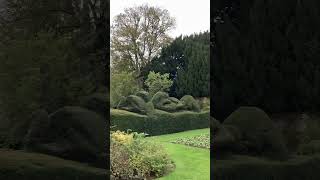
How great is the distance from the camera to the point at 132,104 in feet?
39.9

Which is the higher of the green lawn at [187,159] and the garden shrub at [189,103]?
the garden shrub at [189,103]

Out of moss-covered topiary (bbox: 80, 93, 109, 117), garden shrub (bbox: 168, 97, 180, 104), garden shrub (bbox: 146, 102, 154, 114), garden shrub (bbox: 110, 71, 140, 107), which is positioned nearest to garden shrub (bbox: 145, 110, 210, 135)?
garden shrub (bbox: 146, 102, 154, 114)

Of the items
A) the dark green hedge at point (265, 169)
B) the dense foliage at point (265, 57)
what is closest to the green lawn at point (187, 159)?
the dark green hedge at point (265, 169)

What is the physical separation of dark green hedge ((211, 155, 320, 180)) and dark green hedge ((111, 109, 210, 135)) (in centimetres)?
623

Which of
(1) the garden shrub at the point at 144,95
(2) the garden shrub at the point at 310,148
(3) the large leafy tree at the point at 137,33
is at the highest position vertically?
(3) the large leafy tree at the point at 137,33

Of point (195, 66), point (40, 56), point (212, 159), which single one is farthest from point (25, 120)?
point (195, 66)

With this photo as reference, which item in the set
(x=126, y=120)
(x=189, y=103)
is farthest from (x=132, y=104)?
(x=189, y=103)

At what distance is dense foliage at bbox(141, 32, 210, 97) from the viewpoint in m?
13.2

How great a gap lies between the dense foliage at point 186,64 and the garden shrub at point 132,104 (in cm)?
120

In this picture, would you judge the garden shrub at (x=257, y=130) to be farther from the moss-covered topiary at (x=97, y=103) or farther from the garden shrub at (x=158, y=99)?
the garden shrub at (x=158, y=99)

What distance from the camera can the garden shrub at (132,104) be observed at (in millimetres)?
12180

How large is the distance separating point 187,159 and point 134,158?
266cm

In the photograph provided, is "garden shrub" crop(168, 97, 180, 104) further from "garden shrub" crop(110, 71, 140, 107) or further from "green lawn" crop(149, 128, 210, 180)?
"garden shrub" crop(110, 71, 140, 107)

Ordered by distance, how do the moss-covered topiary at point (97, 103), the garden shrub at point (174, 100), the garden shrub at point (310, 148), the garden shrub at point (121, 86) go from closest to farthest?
the moss-covered topiary at point (97, 103) → the garden shrub at point (310, 148) → the garden shrub at point (121, 86) → the garden shrub at point (174, 100)
